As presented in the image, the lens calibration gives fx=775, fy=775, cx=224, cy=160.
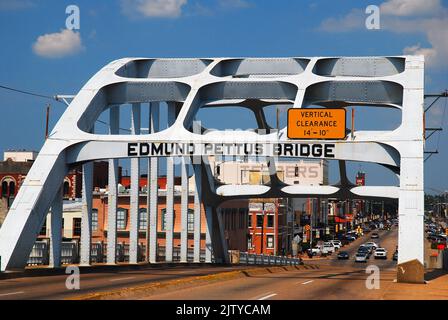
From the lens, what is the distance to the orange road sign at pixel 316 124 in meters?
30.5

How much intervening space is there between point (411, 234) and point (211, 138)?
8.77 meters

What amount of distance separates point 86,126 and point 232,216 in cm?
5087

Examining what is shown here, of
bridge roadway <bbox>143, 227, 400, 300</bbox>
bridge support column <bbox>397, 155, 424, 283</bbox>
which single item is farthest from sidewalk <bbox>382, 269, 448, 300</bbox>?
bridge support column <bbox>397, 155, 424, 283</bbox>

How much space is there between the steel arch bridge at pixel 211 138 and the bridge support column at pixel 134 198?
6 cm

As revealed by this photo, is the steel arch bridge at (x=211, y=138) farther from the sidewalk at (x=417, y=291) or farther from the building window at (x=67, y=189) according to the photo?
the building window at (x=67, y=189)

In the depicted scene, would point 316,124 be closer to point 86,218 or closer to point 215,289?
point 215,289

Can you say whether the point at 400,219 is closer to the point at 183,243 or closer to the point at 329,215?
the point at 183,243

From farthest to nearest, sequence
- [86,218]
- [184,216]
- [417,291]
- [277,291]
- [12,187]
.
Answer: [12,187], [184,216], [86,218], [417,291], [277,291]

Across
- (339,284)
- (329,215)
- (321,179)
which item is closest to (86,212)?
(339,284)

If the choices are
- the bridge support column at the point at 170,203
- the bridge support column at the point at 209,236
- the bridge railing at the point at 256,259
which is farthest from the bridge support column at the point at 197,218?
the bridge railing at the point at 256,259

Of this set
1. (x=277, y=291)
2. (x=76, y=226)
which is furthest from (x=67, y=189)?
(x=277, y=291)

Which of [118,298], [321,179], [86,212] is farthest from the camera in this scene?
[321,179]

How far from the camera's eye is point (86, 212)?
35.6m

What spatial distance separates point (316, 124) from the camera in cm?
3072
